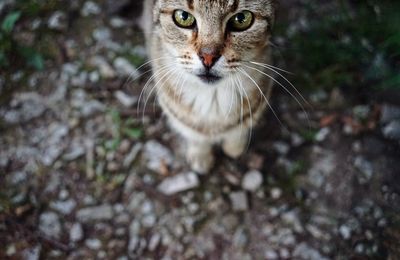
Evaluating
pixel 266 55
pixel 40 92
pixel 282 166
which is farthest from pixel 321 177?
pixel 40 92

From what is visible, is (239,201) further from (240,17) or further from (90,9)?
(90,9)

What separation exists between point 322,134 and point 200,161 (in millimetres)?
653

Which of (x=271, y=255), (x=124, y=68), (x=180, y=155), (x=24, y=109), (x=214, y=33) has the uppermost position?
(x=214, y=33)

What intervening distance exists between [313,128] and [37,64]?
1534mm

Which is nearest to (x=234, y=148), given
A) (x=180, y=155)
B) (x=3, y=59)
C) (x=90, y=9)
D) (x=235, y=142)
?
(x=235, y=142)

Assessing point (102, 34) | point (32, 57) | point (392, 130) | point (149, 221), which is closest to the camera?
point (149, 221)

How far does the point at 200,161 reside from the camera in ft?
6.95

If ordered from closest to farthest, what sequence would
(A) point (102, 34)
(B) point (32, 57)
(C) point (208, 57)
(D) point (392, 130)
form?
(C) point (208, 57) → (D) point (392, 130) → (B) point (32, 57) → (A) point (102, 34)

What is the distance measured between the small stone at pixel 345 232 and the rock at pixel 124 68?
131 cm

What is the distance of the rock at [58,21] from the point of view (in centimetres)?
250

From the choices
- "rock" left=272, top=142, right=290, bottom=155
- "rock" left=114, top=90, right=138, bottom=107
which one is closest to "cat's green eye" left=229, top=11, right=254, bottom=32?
"rock" left=272, top=142, right=290, bottom=155

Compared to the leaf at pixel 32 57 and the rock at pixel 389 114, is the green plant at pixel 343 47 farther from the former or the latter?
the leaf at pixel 32 57

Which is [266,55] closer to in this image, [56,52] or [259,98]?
[259,98]

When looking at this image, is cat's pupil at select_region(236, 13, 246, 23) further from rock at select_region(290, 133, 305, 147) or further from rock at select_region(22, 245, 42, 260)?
rock at select_region(22, 245, 42, 260)
